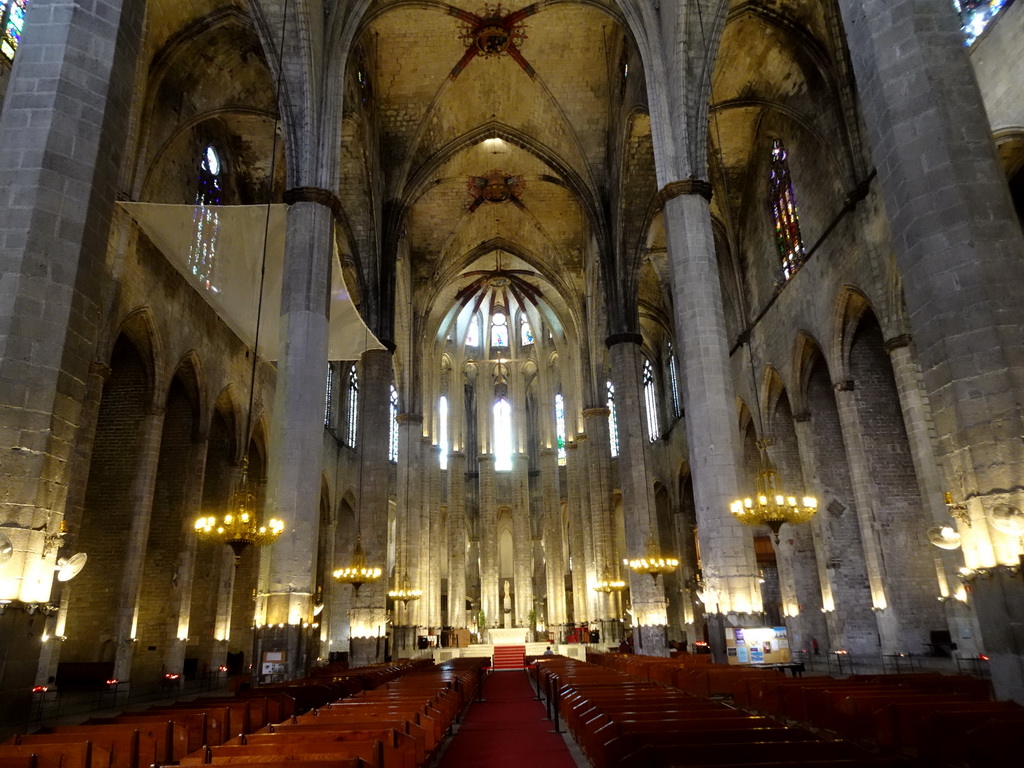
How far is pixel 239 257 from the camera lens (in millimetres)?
16781

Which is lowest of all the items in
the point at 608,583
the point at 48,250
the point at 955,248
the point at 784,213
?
the point at 608,583

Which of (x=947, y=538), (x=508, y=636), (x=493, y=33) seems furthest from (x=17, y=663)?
(x=508, y=636)

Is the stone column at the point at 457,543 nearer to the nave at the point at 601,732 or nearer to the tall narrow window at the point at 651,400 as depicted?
the tall narrow window at the point at 651,400

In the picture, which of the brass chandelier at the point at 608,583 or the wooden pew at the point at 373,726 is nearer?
the wooden pew at the point at 373,726

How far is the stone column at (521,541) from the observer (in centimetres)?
3922

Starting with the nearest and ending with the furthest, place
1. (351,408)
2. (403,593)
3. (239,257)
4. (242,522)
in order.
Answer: (242,522)
(239,257)
(403,593)
(351,408)

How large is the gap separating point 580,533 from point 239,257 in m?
23.8

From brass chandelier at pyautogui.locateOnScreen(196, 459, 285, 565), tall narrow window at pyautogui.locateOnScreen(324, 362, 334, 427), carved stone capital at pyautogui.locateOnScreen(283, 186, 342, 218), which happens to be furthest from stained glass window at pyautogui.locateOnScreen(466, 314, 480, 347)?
brass chandelier at pyautogui.locateOnScreen(196, 459, 285, 565)

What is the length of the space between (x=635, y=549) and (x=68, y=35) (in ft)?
63.8

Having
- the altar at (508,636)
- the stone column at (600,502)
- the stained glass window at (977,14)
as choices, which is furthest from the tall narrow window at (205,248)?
the altar at (508,636)

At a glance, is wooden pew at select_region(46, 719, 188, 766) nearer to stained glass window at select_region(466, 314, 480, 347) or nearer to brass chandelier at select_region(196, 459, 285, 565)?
brass chandelier at select_region(196, 459, 285, 565)

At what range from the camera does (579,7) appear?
72.9 ft

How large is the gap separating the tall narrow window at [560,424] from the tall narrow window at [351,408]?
13.0 metres

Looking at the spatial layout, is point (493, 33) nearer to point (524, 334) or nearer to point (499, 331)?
point (524, 334)
